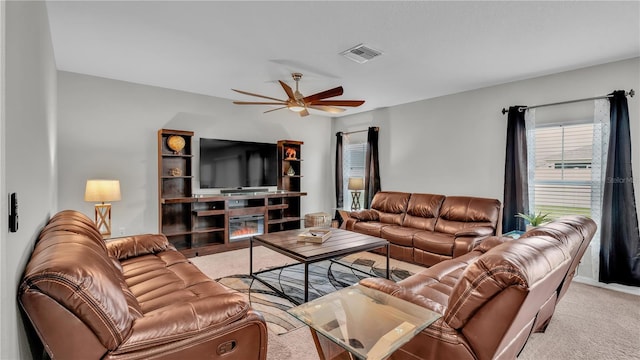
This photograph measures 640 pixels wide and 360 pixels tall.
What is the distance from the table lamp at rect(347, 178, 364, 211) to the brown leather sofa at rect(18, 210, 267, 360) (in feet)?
14.2

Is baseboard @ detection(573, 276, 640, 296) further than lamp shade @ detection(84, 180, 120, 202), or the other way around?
lamp shade @ detection(84, 180, 120, 202)

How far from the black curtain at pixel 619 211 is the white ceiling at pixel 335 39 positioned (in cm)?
77

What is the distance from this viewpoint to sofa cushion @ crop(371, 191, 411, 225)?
500cm

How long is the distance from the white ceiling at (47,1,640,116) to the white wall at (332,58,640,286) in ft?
0.81

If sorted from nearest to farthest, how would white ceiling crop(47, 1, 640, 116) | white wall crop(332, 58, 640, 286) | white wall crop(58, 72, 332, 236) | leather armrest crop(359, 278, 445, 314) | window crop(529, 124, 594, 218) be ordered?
leather armrest crop(359, 278, 445, 314)
white ceiling crop(47, 1, 640, 116)
white wall crop(332, 58, 640, 286)
window crop(529, 124, 594, 218)
white wall crop(58, 72, 332, 236)

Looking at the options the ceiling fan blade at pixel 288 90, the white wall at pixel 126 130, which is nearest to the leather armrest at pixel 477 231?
the ceiling fan blade at pixel 288 90

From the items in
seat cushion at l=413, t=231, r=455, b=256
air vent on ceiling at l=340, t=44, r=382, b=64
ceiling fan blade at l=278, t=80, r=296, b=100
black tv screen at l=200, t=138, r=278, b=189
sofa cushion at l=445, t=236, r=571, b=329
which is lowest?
seat cushion at l=413, t=231, r=455, b=256

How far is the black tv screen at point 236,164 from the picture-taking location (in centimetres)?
498

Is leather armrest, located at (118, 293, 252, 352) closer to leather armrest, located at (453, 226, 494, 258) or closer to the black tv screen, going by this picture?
leather armrest, located at (453, 226, 494, 258)

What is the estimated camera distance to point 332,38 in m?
2.97

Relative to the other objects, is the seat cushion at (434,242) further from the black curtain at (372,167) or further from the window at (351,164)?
the window at (351,164)

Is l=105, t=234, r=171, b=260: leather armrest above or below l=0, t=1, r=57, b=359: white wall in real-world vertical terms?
below

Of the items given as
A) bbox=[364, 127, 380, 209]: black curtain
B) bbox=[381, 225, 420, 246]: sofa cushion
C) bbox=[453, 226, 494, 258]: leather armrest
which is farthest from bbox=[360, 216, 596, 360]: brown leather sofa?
bbox=[364, 127, 380, 209]: black curtain

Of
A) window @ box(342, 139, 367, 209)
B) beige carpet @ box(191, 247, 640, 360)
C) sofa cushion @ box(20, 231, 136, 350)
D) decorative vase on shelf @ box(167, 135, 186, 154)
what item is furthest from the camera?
window @ box(342, 139, 367, 209)
